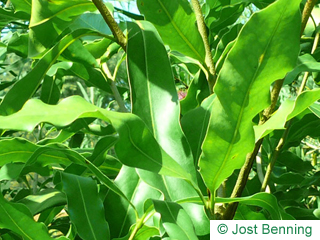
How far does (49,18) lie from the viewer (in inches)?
20.1

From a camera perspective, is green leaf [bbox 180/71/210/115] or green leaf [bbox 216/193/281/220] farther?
green leaf [bbox 180/71/210/115]

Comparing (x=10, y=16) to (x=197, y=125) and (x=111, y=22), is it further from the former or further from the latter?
(x=197, y=125)

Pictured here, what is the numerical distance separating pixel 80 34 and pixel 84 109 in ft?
0.65

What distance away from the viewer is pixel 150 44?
464 mm

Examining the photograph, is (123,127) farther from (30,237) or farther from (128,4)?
(128,4)

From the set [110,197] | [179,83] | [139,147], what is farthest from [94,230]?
[179,83]

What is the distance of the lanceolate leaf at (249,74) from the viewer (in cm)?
34

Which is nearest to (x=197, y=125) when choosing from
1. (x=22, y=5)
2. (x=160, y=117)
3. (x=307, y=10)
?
(x=160, y=117)

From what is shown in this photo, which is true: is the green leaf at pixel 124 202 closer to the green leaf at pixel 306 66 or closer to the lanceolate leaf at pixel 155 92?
the lanceolate leaf at pixel 155 92

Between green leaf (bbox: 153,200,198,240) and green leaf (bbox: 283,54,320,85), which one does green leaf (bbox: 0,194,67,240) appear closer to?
green leaf (bbox: 153,200,198,240)

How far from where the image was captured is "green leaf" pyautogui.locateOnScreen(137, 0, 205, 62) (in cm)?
51

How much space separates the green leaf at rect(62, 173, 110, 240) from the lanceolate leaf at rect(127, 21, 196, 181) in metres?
0.12

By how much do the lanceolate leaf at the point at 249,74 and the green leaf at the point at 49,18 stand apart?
24cm

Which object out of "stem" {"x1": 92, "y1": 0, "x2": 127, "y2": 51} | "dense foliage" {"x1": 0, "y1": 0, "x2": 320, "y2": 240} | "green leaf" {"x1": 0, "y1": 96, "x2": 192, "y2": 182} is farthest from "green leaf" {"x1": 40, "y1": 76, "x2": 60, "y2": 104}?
"green leaf" {"x1": 0, "y1": 96, "x2": 192, "y2": 182}
